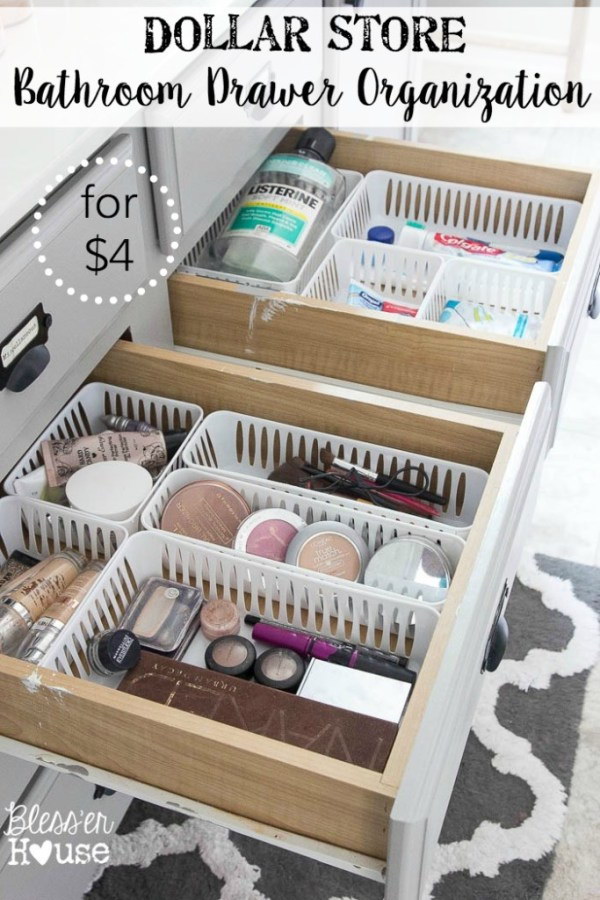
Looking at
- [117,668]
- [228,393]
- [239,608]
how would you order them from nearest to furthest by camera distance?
[117,668], [239,608], [228,393]

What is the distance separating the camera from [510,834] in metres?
1.24

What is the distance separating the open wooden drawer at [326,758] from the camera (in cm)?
69

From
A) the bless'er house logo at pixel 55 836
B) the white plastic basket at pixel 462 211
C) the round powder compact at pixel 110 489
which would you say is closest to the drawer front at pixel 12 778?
the bless'er house logo at pixel 55 836

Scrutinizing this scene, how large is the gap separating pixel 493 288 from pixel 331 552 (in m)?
0.48

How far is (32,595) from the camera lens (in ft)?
2.99

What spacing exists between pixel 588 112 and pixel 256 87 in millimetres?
1741

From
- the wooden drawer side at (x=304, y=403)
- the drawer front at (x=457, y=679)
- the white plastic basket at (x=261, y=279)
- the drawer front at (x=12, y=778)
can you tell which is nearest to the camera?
the drawer front at (x=457, y=679)

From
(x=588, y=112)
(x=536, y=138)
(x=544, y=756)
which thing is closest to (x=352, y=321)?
(x=544, y=756)

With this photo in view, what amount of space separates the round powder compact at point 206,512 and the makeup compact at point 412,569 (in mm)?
152

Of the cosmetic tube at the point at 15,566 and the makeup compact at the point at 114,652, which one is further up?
the makeup compact at the point at 114,652

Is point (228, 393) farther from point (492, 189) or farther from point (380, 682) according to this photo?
point (492, 189)

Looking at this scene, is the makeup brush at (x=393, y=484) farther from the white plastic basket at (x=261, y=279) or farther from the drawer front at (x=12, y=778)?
the drawer front at (x=12, y=778)

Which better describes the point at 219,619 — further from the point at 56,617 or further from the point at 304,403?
the point at 304,403

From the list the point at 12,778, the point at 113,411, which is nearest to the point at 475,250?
the point at 113,411
